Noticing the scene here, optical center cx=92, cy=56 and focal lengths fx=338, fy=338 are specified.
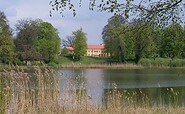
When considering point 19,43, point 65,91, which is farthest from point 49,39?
point 65,91

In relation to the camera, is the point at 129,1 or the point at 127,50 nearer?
the point at 129,1

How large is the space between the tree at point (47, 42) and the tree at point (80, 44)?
5312 millimetres

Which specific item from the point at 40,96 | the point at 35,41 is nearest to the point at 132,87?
the point at 40,96

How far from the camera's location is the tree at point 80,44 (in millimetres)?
70450

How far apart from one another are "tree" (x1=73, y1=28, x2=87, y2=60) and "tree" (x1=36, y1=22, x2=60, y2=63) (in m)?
5.31

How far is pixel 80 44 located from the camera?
71312mm

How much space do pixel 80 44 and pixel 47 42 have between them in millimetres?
10498

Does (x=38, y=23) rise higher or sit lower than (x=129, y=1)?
higher

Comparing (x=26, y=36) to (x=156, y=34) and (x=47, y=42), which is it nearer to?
(x=47, y=42)

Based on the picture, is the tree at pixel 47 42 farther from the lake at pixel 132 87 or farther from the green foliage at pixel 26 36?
the lake at pixel 132 87

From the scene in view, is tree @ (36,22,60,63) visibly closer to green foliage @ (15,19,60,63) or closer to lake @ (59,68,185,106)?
green foliage @ (15,19,60,63)

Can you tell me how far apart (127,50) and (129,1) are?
5581 centimetres

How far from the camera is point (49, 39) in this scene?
65.1 metres

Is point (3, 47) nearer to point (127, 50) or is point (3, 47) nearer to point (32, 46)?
point (32, 46)
